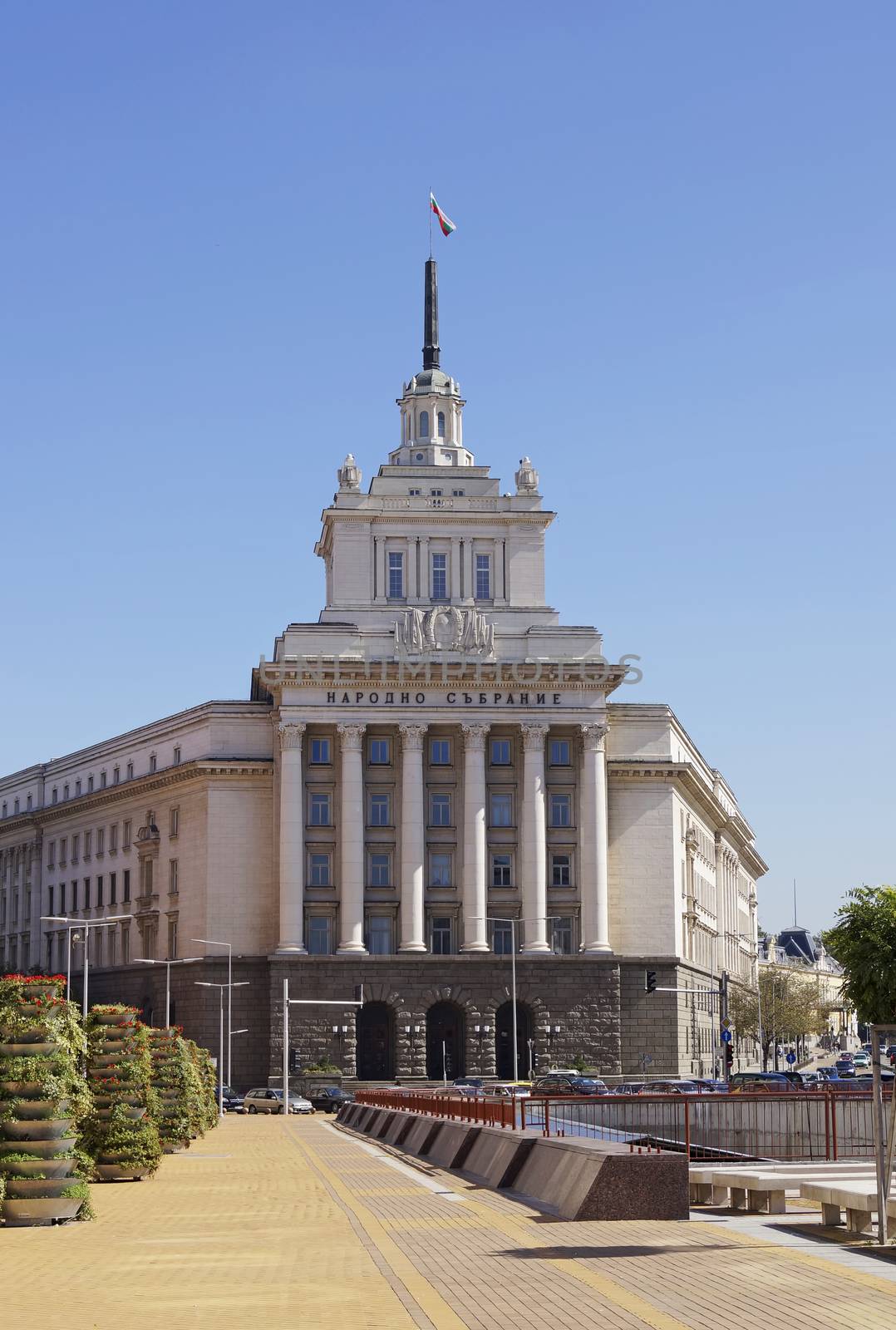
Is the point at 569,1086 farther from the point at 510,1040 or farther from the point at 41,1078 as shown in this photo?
the point at 41,1078

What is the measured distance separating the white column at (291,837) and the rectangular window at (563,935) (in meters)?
16.0

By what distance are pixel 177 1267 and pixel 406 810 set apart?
9866 centimetres

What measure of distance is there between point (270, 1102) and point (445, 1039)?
1839 cm

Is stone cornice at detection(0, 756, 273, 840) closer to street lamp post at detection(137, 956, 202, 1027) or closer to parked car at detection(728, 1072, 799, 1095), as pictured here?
street lamp post at detection(137, 956, 202, 1027)

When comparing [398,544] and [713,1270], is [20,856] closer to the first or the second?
[398,544]

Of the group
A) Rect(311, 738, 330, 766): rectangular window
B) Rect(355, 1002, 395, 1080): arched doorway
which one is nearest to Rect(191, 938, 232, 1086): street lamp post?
Rect(355, 1002, 395, 1080): arched doorway

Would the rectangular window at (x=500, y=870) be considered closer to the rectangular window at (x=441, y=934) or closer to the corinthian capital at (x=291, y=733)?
the rectangular window at (x=441, y=934)

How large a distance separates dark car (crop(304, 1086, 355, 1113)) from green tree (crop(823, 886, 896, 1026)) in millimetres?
76933

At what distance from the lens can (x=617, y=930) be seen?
4983 inches

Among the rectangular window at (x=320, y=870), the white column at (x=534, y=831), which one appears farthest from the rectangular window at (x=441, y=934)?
the rectangular window at (x=320, y=870)

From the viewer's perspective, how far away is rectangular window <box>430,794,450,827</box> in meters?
125

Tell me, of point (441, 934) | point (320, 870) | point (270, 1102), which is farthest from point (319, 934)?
point (270, 1102)

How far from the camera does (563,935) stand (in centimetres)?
12381

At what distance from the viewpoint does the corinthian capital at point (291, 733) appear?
122000 mm
